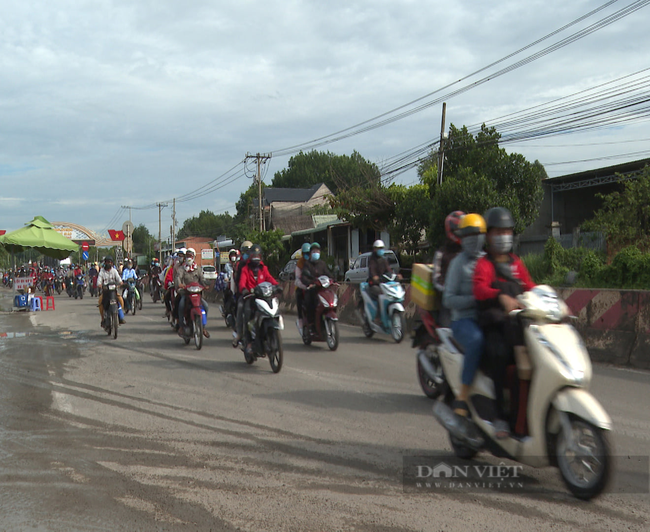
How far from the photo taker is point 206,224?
13550cm

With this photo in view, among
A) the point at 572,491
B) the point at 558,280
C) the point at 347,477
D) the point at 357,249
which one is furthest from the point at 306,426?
the point at 357,249

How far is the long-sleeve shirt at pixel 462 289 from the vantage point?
15.4ft

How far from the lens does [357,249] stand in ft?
138

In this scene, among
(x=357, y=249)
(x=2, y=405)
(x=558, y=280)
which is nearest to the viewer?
(x=2, y=405)

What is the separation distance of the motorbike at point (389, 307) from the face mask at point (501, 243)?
7347 millimetres

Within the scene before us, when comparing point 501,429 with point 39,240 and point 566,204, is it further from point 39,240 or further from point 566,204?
point 566,204

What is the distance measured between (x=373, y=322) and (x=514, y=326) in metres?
8.40

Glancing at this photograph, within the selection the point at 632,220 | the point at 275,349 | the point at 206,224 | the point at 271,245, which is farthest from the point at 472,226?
the point at 206,224

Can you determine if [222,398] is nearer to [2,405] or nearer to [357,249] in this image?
[2,405]

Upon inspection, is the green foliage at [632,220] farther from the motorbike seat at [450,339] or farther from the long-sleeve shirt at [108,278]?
the motorbike seat at [450,339]

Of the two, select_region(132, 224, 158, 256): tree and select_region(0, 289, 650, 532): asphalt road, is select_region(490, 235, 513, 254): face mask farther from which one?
select_region(132, 224, 158, 256): tree

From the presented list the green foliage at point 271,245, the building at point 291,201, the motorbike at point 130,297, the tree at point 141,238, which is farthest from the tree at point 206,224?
the motorbike at point 130,297

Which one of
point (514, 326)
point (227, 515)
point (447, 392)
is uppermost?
point (514, 326)

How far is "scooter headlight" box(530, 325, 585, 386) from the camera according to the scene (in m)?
3.90
